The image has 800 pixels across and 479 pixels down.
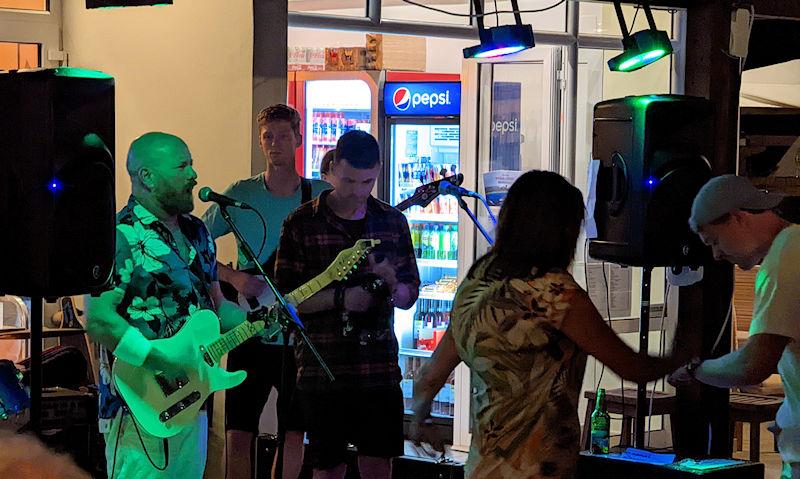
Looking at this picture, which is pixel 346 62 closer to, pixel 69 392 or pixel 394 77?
pixel 394 77

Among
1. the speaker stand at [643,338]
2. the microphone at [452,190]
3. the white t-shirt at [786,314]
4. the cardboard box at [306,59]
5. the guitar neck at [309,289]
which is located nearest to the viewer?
the white t-shirt at [786,314]

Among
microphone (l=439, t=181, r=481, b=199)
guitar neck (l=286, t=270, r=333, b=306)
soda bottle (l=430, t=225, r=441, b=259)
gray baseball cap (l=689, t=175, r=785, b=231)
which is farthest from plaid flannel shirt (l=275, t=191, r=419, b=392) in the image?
soda bottle (l=430, t=225, r=441, b=259)

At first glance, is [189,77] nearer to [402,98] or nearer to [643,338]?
[402,98]

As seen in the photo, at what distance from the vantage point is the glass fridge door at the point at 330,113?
708 centimetres

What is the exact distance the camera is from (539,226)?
261 cm

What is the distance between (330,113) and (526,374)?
4.73 metres

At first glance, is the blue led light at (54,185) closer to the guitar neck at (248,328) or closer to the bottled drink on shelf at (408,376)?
the guitar neck at (248,328)

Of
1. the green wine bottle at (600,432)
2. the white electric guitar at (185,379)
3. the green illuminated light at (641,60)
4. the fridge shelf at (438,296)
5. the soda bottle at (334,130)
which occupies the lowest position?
the green wine bottle at (600,432)

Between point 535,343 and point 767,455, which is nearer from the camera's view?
point 535,343

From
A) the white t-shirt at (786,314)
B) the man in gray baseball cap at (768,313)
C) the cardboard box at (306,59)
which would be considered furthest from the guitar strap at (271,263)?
the cardboard box at (306,59)

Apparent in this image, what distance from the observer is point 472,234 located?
6316 millimetres

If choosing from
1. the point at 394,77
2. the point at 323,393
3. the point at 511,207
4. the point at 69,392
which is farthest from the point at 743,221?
the point at 394,77

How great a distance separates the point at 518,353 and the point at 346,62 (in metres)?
4.68

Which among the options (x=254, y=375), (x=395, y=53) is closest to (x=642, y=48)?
(x=395, y=53)
